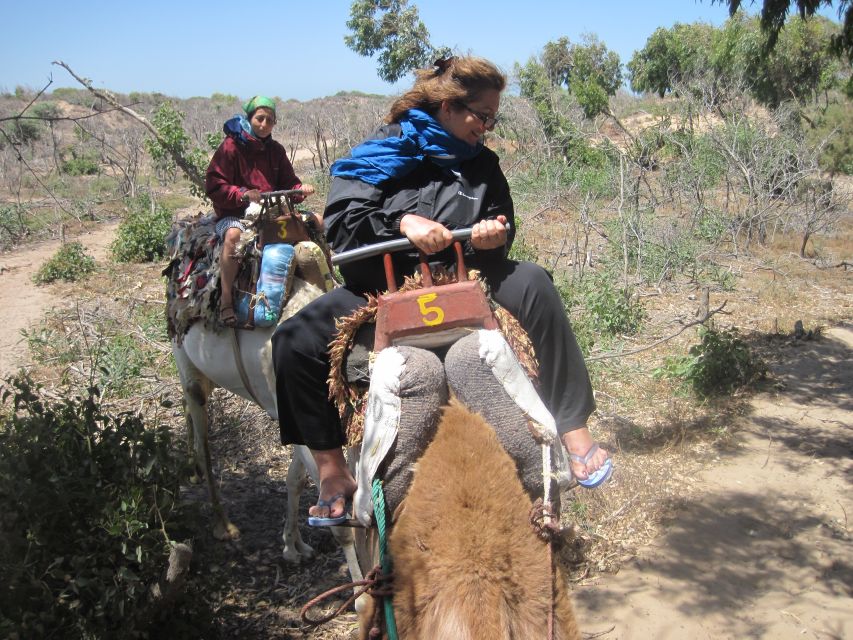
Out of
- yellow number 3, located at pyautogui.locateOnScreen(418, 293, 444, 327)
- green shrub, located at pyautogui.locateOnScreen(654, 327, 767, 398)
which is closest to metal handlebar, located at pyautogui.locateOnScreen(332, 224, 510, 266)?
yellow number 3, located at pyautogui.locateOnScreen(418, 293, 444, 327)

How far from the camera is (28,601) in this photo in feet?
8.95

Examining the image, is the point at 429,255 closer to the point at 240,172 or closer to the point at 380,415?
the point at 380,415

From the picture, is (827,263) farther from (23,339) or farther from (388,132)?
(23,339)

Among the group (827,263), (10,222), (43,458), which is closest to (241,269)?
(43,458)

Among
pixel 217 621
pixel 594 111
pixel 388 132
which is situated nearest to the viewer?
pixel 388 132

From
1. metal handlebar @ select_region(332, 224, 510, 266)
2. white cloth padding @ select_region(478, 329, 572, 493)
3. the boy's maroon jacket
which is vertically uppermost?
the boy's maroon jacket

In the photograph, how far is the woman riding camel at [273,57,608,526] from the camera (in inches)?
96.6

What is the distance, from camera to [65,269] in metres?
11.1

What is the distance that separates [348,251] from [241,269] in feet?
6.66

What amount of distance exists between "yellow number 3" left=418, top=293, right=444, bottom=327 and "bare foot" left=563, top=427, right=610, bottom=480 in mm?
692

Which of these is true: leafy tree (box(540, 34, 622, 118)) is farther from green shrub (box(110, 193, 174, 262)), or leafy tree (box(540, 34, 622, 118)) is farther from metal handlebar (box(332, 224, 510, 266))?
metal handlebar (box(332, 224, 510, 266))

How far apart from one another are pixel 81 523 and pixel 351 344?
1641 millimetres

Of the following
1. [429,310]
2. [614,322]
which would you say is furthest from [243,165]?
[614,322]

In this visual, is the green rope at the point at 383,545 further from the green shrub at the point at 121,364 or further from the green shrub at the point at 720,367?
the green shrub at the point at 720,367
